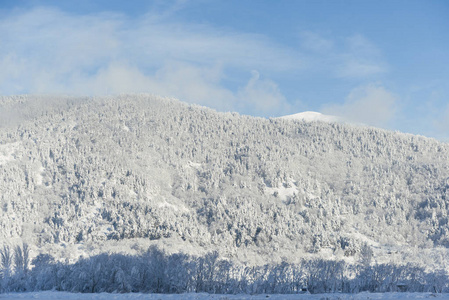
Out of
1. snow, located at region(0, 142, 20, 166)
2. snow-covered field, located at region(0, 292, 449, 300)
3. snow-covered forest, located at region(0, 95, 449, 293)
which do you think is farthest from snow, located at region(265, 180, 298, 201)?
snow-covered field, located at region(0, 292, 449, 300)

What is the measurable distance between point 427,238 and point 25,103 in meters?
169

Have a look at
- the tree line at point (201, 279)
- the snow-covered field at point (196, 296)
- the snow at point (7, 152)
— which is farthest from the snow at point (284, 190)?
the snow-covered field at point (196, 296)

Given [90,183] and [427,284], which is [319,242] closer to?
[90,183]

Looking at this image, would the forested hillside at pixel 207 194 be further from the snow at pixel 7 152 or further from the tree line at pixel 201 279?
the tree line at pixel 201 279

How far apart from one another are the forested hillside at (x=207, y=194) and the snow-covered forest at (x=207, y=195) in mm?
480

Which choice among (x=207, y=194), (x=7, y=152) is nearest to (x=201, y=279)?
(x=207, y=194)

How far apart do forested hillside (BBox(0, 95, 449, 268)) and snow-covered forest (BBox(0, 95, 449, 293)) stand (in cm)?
48

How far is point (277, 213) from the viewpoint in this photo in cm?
15088

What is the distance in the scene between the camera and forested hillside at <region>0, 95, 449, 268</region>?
124m

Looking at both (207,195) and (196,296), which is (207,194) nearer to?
(207,195)

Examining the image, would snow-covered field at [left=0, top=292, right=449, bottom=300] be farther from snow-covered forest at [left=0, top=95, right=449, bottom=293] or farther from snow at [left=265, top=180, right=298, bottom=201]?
snow at [left=265, top=180, right=298, bottom=201]

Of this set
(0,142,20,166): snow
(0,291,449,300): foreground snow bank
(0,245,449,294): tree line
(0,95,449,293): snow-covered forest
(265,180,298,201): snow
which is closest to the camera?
(0,291,449,300): foreground snow bank

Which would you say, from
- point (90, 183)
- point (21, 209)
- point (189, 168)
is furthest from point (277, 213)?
point (21, 209)

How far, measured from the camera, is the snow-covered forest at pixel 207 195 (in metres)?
122
